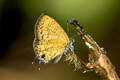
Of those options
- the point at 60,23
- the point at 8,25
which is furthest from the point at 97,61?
the point at 8,25

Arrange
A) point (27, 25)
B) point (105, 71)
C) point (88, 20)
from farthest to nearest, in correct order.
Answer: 1. point (27, 25)
2. point (88, 20)
3. point (105, 71)

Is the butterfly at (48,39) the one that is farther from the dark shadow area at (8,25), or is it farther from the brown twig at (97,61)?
the dark shadow area at (8,25)

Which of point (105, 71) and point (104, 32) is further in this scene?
point (104, 32)

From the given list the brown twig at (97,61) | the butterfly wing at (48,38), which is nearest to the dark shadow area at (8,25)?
the butterfly wing at (48,38)

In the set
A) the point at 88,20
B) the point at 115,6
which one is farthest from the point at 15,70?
the point at 115,6

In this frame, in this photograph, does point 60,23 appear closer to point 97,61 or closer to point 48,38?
point 48,38

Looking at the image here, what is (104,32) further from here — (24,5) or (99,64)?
(99,64)
